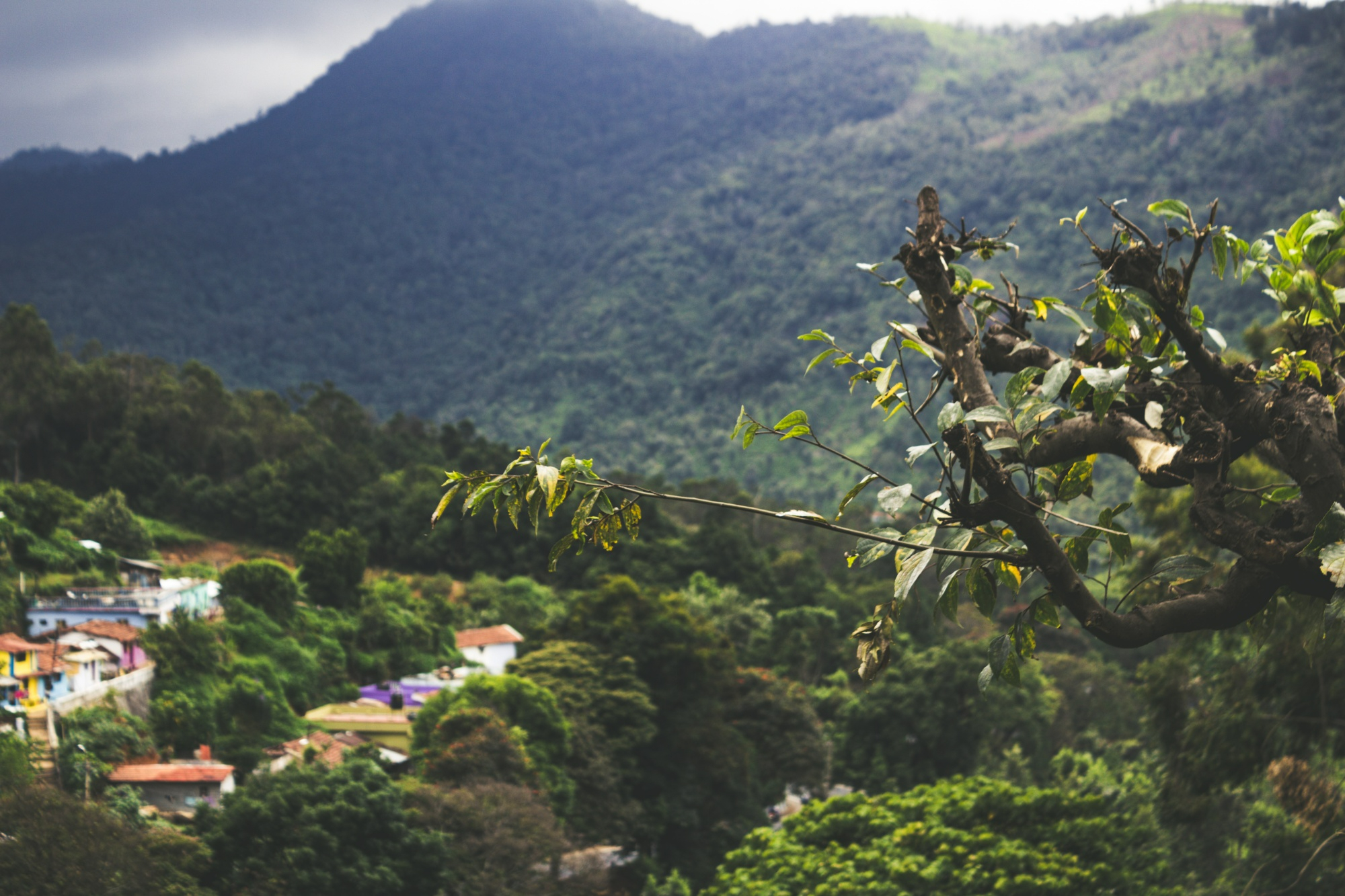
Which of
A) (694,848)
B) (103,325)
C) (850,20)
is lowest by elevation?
(694,848)

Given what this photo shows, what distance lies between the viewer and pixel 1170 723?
1077cm

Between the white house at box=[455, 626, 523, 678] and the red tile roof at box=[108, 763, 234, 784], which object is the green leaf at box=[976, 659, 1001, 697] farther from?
the white house at box=[455, 626, 523, 678]

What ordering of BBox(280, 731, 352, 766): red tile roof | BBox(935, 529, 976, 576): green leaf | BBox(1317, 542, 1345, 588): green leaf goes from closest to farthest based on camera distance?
BBox(1317, 542, 1345, 588): green leaf < BBox(935, 529, 976, 576): green leaf < BBox(280, 731, 352, 766): red tile roof

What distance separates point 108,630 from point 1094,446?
18711 mm

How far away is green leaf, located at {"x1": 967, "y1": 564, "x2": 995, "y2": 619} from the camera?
1856 millimetres

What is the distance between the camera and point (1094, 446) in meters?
2.09

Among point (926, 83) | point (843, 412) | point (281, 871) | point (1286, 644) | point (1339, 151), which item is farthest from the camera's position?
point (926, 83)

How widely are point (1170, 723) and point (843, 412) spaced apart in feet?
192

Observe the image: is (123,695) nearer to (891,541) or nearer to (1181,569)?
(891,541)

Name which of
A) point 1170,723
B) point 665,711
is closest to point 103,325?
point 665,711

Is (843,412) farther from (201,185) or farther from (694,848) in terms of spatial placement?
(201,185)

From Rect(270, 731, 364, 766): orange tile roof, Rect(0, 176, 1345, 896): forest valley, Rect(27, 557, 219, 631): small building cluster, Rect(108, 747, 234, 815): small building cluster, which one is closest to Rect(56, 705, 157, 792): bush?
Rect(0, 176, 1345, 896): forest valley

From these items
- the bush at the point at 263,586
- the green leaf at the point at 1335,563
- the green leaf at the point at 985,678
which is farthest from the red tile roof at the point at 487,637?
the green leaf at the point at 1335,563

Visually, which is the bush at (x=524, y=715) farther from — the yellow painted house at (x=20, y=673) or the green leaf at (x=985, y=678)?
the green leaf at (x=985, y=678)
